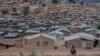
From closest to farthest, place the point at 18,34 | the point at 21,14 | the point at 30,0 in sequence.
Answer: the point at 18,34
the point at 21,14
the point at 30,0

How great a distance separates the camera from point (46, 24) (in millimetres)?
30469

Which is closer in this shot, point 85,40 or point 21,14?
point 85,40

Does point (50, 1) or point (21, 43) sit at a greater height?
point (21, 43)

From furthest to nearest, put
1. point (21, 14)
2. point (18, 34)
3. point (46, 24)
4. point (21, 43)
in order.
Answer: point (21, 14) → point (46, 24) → point (18, 34) → point (21, 43)

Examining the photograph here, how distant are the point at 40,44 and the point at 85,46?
8.15 ft

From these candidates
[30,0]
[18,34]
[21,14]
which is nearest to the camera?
[18,34]

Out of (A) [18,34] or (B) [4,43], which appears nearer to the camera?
(B) [4,43]

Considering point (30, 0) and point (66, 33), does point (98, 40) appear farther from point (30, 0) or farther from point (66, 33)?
point (30, 0)

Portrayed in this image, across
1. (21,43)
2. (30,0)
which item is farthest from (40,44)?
(30,0)

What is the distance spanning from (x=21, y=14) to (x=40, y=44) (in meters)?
25.3

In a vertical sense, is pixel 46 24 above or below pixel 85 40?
below

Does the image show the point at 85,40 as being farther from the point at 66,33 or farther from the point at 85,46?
the point at 66,33

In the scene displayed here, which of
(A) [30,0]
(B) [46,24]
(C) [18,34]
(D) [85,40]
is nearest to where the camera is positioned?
(D) [85,40]

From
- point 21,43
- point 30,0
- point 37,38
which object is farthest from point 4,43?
point 30,0
